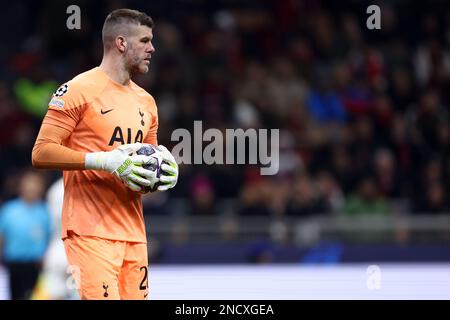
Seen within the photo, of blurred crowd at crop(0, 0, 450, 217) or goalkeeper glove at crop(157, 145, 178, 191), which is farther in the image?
blurred crowd at crop(0, 0, 450, 217)

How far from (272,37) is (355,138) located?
2.46 meters

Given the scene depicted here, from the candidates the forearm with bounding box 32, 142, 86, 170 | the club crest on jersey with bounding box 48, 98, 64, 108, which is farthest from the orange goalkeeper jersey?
the forearm with bounding box 32, 142, 86, 170

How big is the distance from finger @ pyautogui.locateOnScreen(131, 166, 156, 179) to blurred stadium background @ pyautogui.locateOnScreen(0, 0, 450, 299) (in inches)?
181

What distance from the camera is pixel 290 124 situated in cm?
1402

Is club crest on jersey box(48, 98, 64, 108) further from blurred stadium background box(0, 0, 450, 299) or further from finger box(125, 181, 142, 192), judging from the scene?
blurred stadium background box(0, 0, 450, 299)

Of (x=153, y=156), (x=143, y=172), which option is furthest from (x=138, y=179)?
(x=153, y=156)

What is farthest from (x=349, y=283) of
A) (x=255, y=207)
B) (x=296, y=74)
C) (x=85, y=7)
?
(x=85, y=7)

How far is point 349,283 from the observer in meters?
10.4

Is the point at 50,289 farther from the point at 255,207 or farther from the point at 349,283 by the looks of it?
the point at 255,207

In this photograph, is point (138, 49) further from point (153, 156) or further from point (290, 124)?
point (290, 124)

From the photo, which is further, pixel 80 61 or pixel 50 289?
pixel 80 61

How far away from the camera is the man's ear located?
572 cm

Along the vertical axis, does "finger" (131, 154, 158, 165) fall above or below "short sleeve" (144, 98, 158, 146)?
below

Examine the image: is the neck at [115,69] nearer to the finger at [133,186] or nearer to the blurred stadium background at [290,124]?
the finger at [133,186]
